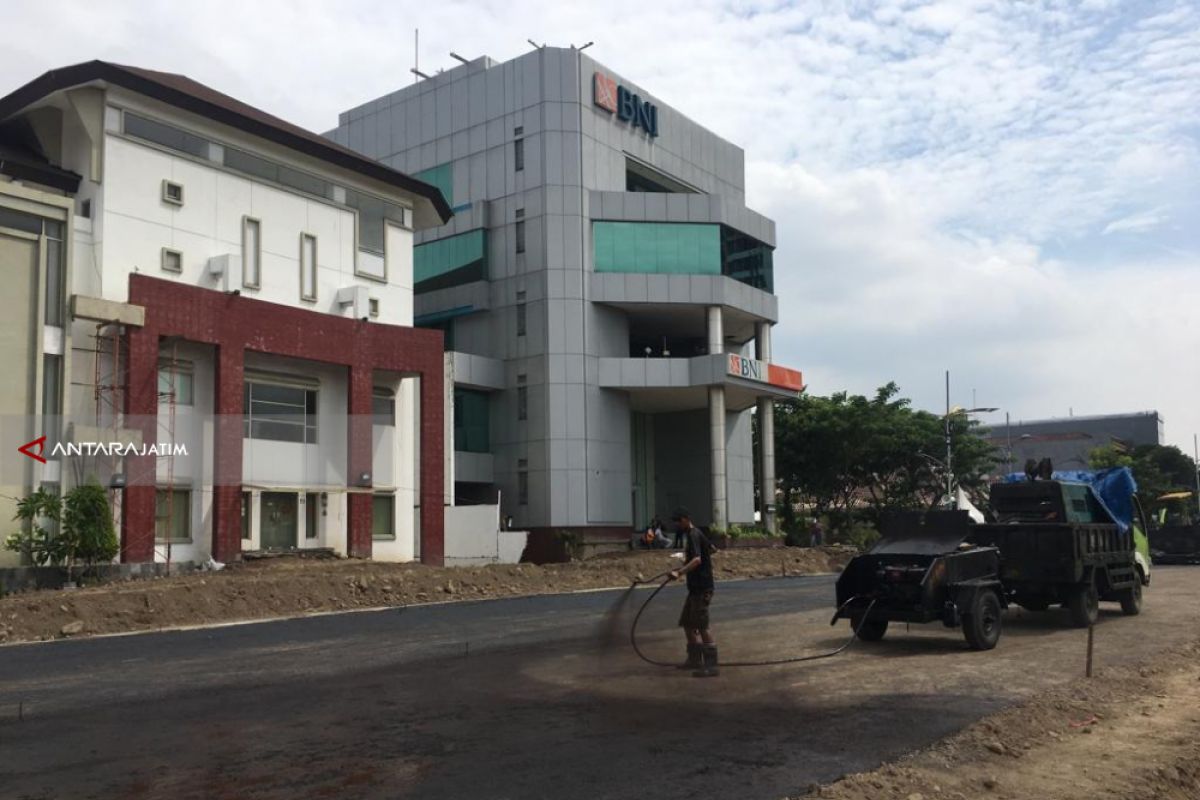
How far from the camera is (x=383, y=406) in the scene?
37469mm

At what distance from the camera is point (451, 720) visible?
9.77m

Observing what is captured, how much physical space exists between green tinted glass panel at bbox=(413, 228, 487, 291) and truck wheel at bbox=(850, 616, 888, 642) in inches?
1396

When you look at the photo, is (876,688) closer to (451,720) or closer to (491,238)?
(451,720)

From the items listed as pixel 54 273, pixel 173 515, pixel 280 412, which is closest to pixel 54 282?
pixel 54 273

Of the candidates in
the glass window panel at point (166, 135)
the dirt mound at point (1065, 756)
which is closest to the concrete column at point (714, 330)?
the glass window panel at point (166, 135)

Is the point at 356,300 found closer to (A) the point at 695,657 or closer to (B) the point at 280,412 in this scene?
(B) the point at 280,412

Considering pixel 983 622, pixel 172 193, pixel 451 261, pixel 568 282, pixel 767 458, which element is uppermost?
pixel 451 261

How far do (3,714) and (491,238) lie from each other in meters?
39.0

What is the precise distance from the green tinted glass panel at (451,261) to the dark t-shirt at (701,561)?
36972 mm

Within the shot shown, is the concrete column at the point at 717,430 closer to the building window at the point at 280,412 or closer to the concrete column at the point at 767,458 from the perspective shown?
the concrete column at the point at 767,458

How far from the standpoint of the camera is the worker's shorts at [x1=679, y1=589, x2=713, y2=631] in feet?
40.9

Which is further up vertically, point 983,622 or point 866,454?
point 866,454

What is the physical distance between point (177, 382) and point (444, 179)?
73.5 ft

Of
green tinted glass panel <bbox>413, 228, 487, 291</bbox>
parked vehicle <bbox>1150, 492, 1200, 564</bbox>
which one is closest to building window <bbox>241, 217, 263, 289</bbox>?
green tinted glass panel <bbox>413, 228, 487, 291</bbox>
